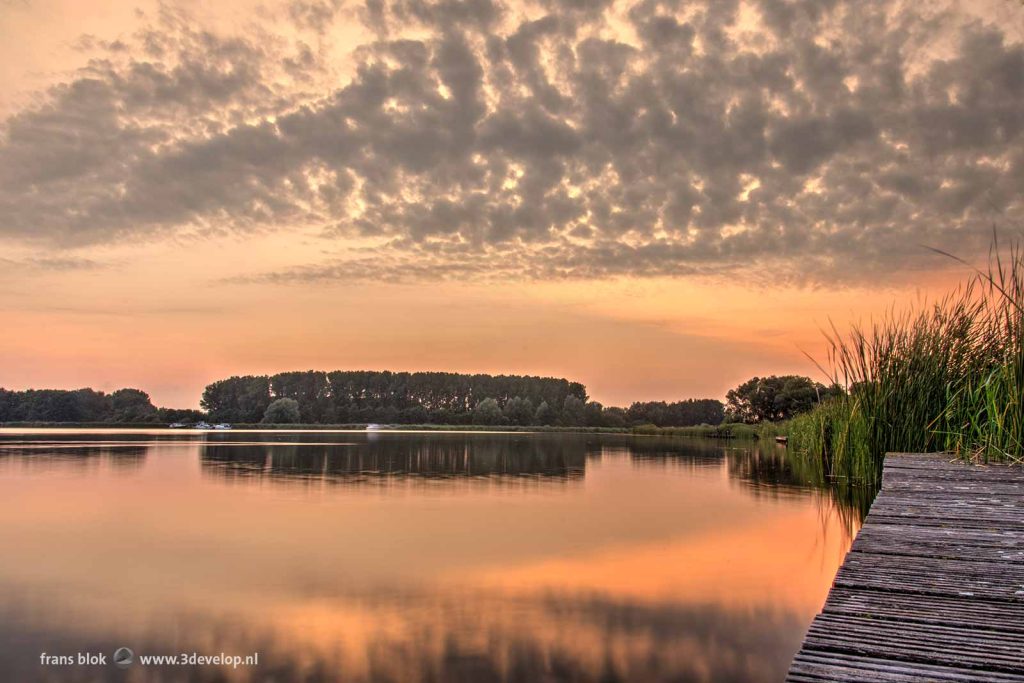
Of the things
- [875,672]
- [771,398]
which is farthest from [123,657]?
[771,398]

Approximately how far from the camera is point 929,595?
3176 millimetres

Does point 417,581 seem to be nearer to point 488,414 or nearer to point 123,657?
point 123,657

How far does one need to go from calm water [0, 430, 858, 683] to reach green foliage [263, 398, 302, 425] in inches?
3433

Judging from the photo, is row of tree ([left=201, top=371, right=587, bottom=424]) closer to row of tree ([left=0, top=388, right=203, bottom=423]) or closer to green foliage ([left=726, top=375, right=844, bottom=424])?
row of tree ([left=0, top=388, right=203, bottom=423])

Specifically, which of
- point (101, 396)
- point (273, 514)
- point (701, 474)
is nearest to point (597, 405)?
point (101, 396)

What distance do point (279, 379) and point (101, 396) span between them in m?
26.5

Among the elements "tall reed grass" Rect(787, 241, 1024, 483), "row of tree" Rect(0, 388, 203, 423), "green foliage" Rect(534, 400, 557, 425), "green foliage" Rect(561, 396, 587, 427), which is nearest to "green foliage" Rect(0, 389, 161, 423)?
"row of tree" Rect(0, 388, 203, 423)

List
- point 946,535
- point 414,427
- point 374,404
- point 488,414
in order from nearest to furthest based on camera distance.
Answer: point 946,535, point 414,427, point 488,414, point 374,404

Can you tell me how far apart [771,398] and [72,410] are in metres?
98.2

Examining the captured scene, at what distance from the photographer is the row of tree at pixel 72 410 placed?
100812mm

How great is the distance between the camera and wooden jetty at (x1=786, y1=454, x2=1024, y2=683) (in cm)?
238

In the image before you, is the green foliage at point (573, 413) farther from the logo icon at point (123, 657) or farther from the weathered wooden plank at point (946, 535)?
the weathered wooden plank at point (946, 535)

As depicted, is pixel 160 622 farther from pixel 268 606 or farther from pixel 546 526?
pixel 546 526

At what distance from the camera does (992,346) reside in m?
8.08
